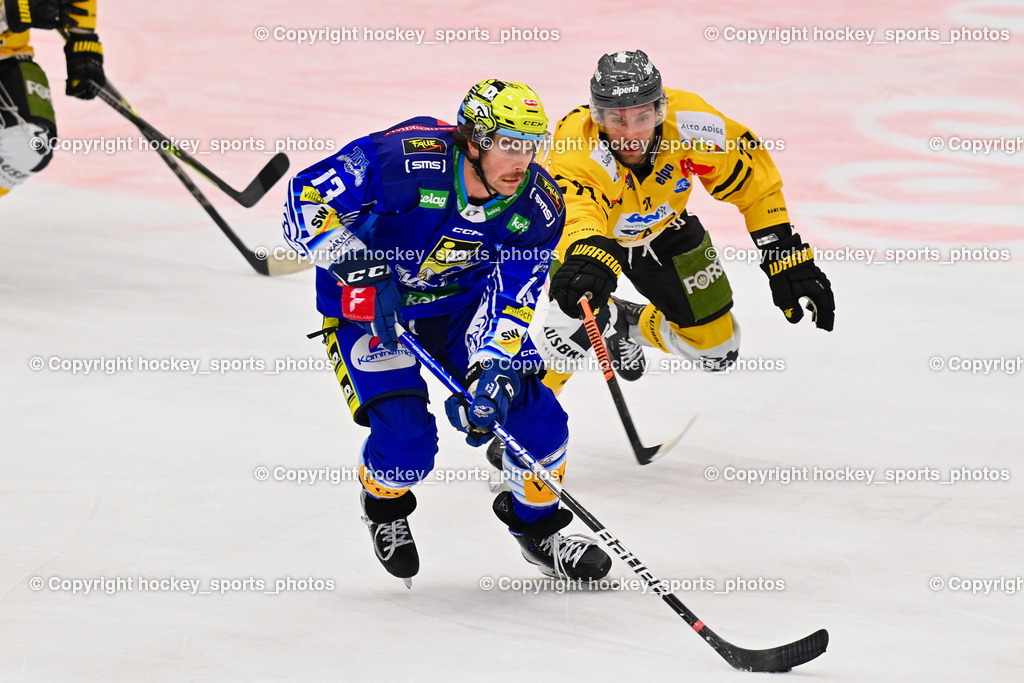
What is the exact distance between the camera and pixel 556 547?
4.23m

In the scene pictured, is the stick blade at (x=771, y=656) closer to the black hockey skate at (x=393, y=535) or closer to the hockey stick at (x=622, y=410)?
the black hockey skate at (x=393, y=535)

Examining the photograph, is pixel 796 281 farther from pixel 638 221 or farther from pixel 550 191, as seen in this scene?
pixel 550 191

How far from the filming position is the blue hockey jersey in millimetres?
3896

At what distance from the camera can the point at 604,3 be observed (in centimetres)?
1220

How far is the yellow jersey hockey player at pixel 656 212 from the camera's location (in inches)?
189

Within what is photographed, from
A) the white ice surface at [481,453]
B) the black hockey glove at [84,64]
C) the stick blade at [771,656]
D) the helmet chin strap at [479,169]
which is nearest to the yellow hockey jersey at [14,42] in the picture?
the black hockey glove at [84,64]

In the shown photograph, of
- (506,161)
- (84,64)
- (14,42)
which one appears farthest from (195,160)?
(506,161)

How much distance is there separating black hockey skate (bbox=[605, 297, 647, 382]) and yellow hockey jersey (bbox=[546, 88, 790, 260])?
2.64 ft

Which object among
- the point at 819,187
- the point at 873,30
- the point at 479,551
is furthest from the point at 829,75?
the point at 479,551

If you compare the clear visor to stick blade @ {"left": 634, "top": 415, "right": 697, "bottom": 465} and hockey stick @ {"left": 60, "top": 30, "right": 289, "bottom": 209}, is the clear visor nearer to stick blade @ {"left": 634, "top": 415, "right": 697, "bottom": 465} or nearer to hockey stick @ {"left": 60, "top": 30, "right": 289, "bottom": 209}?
stick blade @ {"left": 634, "top": 415, "right": 697, "bottom": 465}

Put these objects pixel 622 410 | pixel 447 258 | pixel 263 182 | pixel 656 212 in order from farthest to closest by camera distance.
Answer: pixel 263 182
pixel 622 410
pixel 656 212
pixel 447 258

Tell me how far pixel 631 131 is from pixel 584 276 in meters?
0.69

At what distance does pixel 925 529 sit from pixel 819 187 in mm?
4620

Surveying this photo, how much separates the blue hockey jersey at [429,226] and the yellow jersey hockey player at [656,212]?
0.54 m
